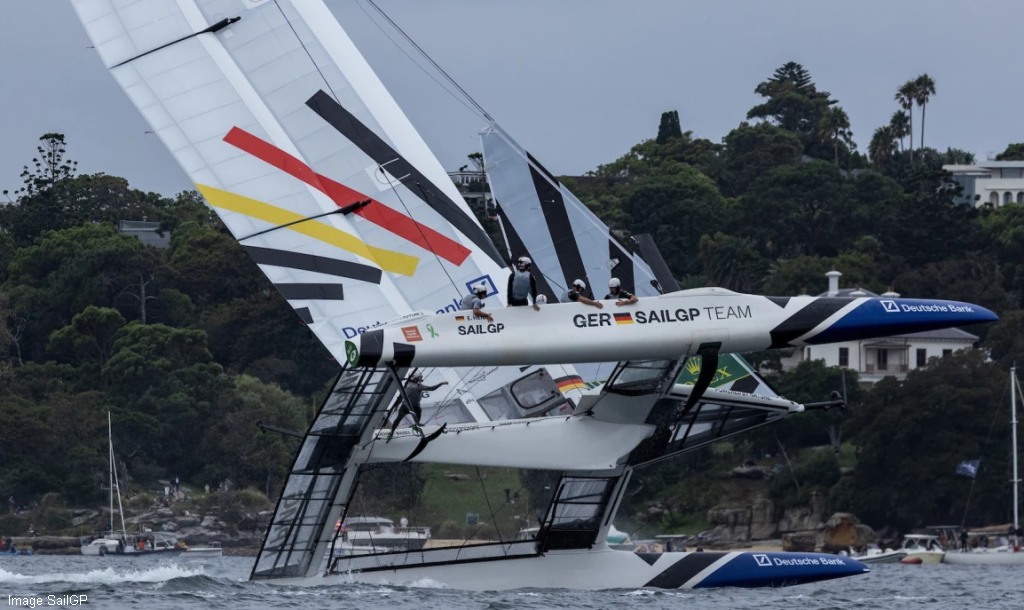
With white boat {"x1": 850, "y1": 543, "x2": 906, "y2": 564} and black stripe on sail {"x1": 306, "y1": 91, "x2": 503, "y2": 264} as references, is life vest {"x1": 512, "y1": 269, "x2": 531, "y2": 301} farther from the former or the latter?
white boat {"x1": 850, "y1": 543, "x2": 906, "y2": 564}

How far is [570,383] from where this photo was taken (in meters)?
27.4

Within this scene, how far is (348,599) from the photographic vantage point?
23.2m

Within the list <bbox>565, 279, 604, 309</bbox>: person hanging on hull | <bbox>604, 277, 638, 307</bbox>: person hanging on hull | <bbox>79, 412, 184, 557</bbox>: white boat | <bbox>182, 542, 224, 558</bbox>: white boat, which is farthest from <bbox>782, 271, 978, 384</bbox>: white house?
<bbox>565, 279, 604, 309</bbox>: person hanging on hull

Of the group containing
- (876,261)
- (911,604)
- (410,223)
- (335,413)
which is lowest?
(911,604)

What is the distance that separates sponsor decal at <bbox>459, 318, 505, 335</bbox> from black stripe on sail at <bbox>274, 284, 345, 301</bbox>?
223 inches

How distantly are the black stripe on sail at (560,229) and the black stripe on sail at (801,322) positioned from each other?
516cm

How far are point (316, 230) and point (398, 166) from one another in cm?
148

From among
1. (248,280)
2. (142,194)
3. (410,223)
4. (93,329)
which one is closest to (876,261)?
(248,280)

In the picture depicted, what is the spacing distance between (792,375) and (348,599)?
136 ft

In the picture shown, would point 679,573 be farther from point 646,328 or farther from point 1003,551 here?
point 1003,551

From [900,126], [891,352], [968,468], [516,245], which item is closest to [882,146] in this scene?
[900,126]

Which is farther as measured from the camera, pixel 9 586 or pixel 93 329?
pixel 93 329

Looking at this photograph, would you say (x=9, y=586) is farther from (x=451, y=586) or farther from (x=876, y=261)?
(x=876, y=261)

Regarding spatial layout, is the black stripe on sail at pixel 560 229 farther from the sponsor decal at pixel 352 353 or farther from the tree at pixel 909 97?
the tree at pixel 909 97
